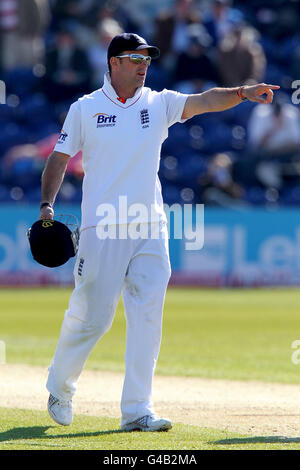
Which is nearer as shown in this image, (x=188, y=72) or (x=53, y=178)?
(x=53, y=178)

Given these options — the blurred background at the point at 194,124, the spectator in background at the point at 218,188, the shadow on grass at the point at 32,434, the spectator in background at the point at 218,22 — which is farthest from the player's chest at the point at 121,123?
the spectator in background at the point at 218,22

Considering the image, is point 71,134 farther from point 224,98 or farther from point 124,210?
point 224,98

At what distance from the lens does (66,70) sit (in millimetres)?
22609

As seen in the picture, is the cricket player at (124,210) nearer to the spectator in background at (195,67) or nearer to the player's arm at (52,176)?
the player's arm at (52,176)

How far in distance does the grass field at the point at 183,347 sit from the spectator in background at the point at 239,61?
4899 mm

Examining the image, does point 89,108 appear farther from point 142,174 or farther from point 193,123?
point 193,123

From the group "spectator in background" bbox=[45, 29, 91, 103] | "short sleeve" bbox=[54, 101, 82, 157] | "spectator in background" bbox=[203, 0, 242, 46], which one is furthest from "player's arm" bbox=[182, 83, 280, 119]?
"spectator in background" bbox=[45, 29, 91, 103]

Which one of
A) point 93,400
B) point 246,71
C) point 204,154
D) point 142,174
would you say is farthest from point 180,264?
point 142,174

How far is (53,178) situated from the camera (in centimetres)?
584

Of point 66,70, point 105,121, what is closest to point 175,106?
point 105,121

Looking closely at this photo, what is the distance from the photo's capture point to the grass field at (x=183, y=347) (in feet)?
17.5

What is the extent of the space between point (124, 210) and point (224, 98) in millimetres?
915

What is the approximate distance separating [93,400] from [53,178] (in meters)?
2.09
